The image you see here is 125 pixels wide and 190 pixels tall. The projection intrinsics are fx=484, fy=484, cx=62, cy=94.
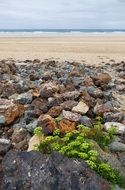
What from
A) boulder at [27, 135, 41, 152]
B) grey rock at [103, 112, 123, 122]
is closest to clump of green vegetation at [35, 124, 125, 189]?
boulder at [27, 135, 41, 152]

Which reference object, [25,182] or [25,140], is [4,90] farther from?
[25,182]

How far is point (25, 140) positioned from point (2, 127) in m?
1.34

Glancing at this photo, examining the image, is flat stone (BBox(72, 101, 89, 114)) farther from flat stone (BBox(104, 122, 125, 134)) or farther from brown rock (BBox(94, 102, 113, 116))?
flat stone (BBox(104, 122, 125, 134))

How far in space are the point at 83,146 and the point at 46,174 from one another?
135 centimetres

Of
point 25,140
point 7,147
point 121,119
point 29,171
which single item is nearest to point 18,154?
point 29,171

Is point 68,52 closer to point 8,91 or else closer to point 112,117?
point 8,91

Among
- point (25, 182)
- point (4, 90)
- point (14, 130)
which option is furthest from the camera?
point (4, 90)

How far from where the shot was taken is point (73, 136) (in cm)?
847

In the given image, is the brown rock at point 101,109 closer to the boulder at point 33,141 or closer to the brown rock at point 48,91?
the brown rock at point 48,91

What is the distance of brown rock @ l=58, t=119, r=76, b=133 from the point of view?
28.8 ft

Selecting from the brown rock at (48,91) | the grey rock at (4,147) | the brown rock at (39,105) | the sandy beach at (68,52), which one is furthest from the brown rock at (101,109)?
the sandy beach at (68,52)

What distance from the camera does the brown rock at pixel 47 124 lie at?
877 cm

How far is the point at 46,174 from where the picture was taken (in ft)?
21.7

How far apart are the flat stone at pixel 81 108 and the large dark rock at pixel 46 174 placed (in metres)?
3.15
